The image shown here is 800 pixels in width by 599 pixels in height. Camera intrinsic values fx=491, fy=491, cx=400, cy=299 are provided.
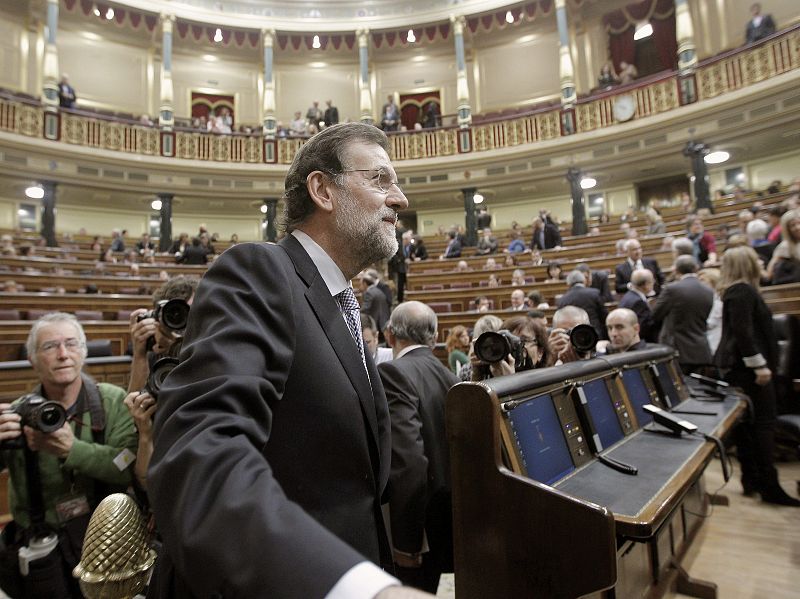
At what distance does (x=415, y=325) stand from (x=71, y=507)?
135 cm

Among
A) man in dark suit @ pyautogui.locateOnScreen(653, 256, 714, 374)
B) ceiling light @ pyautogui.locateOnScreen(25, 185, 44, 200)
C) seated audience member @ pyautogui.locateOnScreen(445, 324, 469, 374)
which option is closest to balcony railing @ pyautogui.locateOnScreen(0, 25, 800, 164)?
ceiling light @ pyautogui.locateOnScreen(25, 185, 44, 200)

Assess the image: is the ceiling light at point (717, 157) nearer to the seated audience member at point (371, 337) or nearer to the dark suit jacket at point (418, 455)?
the seated audience member at point (371, 337)

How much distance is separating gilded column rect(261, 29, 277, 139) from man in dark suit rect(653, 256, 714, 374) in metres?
10.7

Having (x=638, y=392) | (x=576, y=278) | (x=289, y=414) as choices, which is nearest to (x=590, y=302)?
(x=576, y=278)

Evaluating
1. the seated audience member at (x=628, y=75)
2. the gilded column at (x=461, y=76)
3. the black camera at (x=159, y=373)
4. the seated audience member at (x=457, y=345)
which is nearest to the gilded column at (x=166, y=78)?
the gilded column at (x=461, y=76)

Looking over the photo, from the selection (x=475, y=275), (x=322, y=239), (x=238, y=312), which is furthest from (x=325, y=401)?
(x=475, y=275)

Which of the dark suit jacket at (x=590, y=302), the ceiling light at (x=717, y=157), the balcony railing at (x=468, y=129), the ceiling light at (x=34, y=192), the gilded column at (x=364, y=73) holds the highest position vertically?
the gilded column at (x=364, y=73)

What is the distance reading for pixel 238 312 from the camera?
0.67 meters

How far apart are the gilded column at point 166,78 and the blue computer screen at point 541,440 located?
490 inches

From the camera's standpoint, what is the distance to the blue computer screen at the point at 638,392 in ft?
7.47

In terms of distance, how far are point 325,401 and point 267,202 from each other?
484 inches

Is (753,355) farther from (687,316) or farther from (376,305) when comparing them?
(376,305)

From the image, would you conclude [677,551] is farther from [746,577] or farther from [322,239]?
[322,239]

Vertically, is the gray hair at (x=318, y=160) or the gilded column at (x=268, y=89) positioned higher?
the gilded column at (x=268, y=89)
